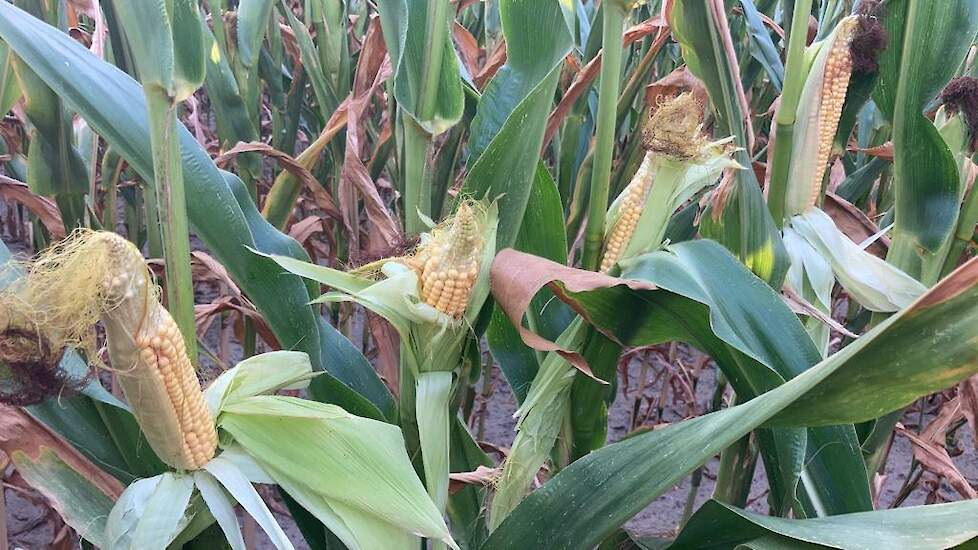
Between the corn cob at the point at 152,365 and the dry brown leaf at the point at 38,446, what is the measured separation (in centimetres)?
14

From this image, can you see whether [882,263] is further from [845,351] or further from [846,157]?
[846,157]

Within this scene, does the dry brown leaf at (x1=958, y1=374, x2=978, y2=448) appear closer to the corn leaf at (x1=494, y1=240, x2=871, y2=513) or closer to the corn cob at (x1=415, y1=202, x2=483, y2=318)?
the corn leaf at (x1=494, y1=240, x2=871, y2=513)

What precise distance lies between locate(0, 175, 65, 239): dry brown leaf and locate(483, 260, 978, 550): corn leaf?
0.92 meters

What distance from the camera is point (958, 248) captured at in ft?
3.77

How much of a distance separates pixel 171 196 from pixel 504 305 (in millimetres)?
278

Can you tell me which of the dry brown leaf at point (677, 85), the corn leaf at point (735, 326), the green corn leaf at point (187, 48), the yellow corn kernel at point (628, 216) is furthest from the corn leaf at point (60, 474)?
the dry brown leaf at point (677, 85)

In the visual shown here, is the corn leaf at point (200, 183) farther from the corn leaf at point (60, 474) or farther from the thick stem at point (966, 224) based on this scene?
the thick stem at point (966, 224)

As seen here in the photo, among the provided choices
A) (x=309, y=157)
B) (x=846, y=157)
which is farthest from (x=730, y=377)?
(x=846, y=157)

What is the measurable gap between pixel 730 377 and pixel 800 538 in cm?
22

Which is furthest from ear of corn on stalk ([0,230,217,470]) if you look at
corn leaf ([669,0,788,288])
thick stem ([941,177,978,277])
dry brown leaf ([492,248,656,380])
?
thick stem ([941,177,978,277])

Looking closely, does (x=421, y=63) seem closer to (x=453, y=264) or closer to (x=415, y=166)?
(x=415, y=166)

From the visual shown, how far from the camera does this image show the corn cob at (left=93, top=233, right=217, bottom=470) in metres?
0.54

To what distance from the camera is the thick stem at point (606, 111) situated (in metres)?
0.78

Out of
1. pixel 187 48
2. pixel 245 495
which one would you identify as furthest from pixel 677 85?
pixel 245 495
